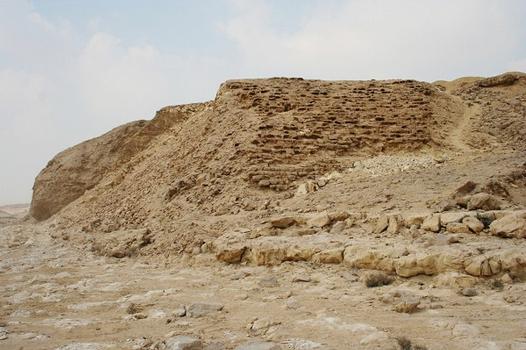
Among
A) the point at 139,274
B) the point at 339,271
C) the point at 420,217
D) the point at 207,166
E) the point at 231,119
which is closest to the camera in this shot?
the point at 339,271

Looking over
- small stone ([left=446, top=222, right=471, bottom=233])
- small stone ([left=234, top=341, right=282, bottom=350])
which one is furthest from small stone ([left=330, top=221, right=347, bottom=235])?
small stone ([left=234, top=341, right=282, bottom=350])

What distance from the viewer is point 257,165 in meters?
9.41

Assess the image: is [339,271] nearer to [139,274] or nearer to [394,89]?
[139,274]

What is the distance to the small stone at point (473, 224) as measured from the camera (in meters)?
5.03

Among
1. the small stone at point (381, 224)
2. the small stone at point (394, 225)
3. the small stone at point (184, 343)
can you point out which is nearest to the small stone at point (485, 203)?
the small stone at point (394, 225)

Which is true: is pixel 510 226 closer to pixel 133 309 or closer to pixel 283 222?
pixel 283 222

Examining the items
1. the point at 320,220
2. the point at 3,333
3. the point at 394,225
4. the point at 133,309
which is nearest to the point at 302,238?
the point at 320,220

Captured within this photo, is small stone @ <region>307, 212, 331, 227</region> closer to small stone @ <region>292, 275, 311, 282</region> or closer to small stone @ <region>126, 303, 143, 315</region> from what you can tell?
small stone @ <region>292, 275, 311, 282</region>

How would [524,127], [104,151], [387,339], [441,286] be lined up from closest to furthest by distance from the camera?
[387,339] < [441,286] < [524,127] < [104,151]

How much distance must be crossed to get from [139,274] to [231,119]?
586 centimetres

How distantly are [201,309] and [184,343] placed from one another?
3.22 ft

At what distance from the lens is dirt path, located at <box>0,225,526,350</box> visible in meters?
3.24

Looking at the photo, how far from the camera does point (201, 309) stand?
14.0ft

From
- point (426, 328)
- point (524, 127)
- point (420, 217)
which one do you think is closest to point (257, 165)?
point (420, 217)
